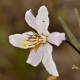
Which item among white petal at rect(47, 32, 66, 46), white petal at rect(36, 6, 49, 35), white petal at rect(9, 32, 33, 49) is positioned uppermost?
white petal at rect(36, 6, 49, 35)

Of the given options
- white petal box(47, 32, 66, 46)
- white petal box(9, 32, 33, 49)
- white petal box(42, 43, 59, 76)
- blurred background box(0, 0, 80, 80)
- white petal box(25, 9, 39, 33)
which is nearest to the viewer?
white petal box(47, 32, 66, 46)

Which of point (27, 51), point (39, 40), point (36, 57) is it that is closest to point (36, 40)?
point (39, 40)

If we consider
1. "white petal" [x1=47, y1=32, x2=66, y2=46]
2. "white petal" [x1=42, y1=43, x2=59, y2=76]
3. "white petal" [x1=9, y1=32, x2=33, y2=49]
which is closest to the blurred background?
"white petal" [x1=9, y1=32, x2=33, y2=49]

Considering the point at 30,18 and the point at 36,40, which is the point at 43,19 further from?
the point at 36,40

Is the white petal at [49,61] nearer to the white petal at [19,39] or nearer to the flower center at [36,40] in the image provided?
the flower center at [36,40]

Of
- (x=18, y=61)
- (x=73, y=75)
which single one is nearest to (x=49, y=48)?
(x=18, y=61)

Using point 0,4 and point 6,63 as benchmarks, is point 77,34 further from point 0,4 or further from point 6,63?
point 0,4

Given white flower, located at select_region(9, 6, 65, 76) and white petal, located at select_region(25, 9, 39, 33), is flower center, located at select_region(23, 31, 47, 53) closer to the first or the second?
white flower, located at select_region(9, 6, 65, 76)
